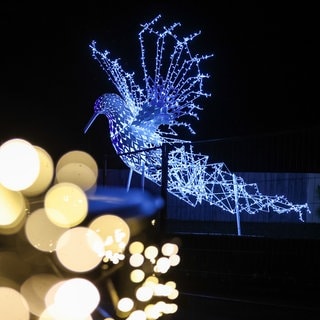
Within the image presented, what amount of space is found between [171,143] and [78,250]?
22.2 feet

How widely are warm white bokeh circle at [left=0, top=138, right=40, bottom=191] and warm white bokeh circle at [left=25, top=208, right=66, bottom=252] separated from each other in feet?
0.43

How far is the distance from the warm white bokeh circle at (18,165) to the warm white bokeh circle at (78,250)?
0.21 meters

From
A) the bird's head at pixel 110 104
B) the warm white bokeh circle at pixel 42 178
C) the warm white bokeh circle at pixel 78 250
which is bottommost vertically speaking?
the warm white bokeh circle at pixel 78 250

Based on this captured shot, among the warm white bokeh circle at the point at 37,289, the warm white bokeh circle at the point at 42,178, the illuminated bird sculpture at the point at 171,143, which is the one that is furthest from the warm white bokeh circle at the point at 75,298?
the illuminated bird sculpture at the point at 171,143

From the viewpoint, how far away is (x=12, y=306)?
1.41 meters

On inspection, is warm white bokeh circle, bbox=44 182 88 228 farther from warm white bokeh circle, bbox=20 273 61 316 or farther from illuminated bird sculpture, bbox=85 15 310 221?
illuminated bird sculpture, bbox=85 15 310 221

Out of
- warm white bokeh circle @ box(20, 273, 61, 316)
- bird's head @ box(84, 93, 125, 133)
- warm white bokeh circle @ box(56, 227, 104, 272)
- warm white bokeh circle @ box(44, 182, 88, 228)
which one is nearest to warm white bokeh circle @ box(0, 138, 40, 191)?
warm white bokeh circle @ box(44, 182, 88, 228)

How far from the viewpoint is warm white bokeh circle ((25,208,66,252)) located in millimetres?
1445

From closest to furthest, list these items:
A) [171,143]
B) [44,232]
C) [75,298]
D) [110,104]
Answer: [75,298] → [44,232] → [171,143] → [110,104]

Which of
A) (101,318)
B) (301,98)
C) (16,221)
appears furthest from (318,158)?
(301,98)

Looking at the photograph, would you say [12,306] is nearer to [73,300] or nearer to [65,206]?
[73,300]

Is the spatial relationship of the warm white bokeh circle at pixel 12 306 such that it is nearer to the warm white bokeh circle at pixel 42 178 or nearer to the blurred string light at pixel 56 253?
the blurred string light at pixel 56 253

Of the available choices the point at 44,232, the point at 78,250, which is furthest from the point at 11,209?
the point at 78,250

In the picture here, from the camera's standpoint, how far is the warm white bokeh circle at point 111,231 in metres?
1.58
